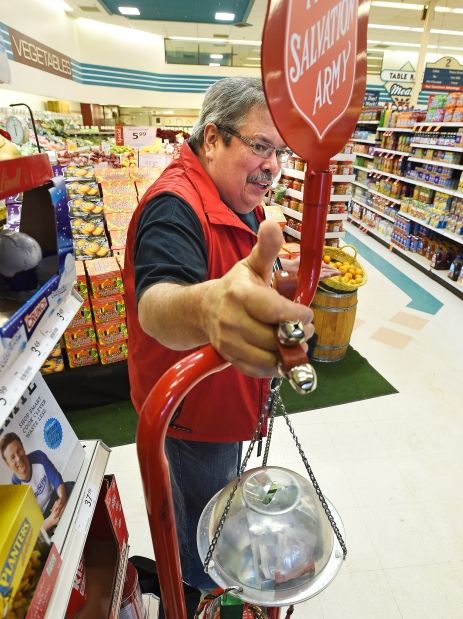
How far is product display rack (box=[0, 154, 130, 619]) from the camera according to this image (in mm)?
726

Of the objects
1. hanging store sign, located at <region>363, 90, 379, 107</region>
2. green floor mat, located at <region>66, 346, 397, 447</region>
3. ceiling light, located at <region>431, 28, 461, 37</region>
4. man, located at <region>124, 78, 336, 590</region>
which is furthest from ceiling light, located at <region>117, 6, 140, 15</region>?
man, located at <region>124, 78, 336, 590</region>

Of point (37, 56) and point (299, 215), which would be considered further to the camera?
point (37, 56)

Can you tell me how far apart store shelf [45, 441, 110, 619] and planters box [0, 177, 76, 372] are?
53 cm

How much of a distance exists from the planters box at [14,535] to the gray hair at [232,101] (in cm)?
101

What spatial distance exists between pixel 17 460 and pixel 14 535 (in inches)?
11.0

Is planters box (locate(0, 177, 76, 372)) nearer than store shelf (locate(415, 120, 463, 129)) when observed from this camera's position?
Yes

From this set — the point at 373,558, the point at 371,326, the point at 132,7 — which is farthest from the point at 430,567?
the point at 132,7

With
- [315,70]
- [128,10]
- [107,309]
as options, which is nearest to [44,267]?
[315,70]

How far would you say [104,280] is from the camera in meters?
2.67

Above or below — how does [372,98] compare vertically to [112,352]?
above

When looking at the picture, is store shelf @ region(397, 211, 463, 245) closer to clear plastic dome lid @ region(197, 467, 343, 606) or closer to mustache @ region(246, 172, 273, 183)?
mustache @ region(246, 172, 273, 183)

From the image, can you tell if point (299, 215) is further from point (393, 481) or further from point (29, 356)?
point (29, 356)

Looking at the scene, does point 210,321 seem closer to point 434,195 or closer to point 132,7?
point 434,195

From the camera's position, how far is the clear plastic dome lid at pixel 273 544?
2.23 feet
